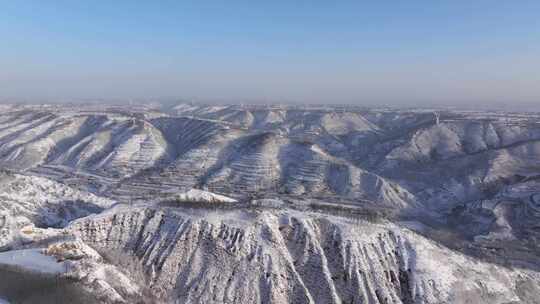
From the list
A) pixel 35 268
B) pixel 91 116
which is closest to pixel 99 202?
pixel 35 268

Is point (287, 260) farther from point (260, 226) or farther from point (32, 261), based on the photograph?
point (32, 261)

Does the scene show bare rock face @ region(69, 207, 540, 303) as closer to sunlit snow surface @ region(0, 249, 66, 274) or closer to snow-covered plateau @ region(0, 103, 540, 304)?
snow-covered plateau @ region(0, 103, 540, 304)

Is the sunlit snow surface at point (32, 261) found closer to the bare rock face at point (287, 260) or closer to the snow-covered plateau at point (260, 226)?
the snow-covered plateau at point (260, 226)

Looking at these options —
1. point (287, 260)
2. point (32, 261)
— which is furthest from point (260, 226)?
point (32, 261)

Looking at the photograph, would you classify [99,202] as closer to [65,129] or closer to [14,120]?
[65,129]

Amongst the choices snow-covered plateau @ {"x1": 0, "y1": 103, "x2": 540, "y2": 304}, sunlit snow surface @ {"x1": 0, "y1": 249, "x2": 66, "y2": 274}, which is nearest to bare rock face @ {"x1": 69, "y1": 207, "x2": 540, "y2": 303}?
snow-covered plateau @ {"x1": 0, "y1": 103, "x2": 540, "y2": 304}

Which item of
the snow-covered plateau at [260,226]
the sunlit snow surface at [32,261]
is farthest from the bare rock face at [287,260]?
the sunlit snow surface at [32,261]
